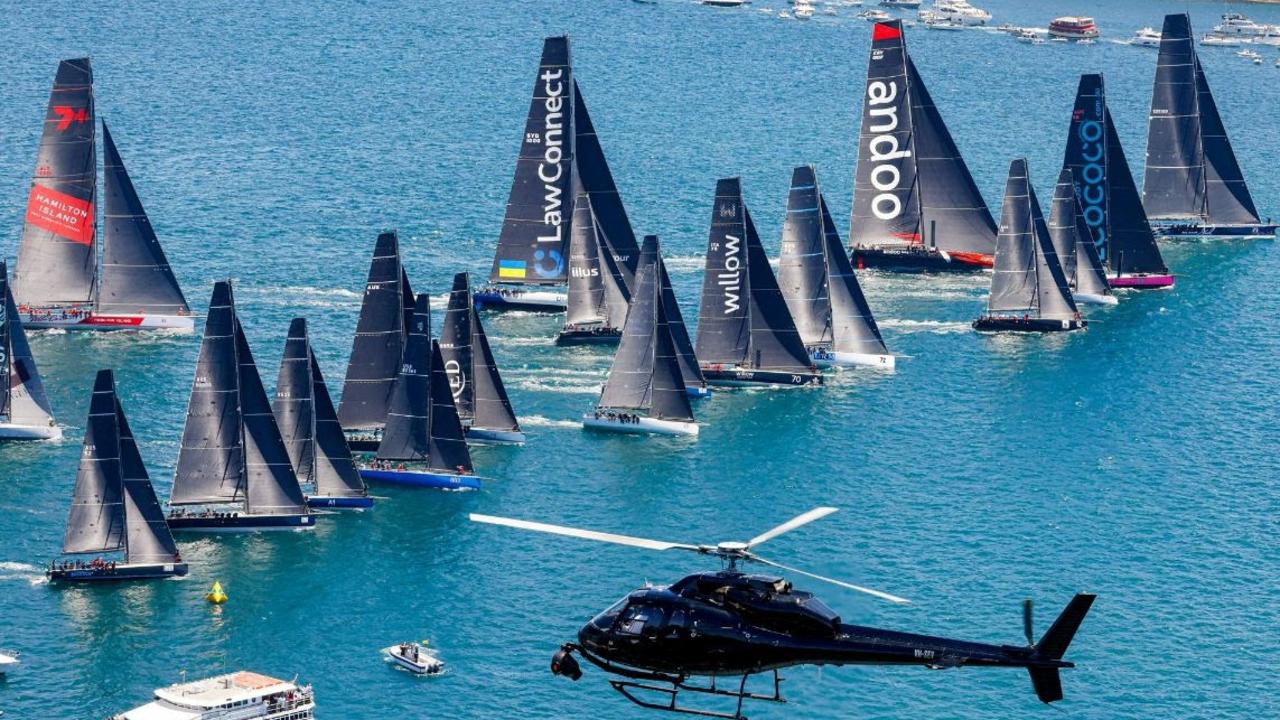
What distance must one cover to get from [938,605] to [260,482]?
3267cm

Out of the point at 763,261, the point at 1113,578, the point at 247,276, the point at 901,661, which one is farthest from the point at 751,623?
the point at 247,276

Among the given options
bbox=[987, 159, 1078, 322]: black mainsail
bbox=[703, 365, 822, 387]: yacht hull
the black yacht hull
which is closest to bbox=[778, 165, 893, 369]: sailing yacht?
bbox=[703, 365, 822, 387]: yacht hull

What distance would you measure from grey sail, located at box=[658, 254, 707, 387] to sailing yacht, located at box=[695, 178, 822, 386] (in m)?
3.06

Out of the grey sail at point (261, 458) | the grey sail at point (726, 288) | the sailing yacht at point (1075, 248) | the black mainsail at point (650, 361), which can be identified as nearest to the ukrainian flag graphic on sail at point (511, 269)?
the grey sail at point (726, 288)

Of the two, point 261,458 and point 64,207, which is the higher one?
point 64,207

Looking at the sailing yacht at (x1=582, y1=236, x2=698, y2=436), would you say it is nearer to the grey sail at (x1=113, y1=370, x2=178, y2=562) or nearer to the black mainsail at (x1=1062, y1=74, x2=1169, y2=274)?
the grey sail at (x1=113, y1=370, x2=178, y2=562)

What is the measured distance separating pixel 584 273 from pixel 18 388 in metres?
33.6

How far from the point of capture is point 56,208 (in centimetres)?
15025

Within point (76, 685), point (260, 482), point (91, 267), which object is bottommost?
point (76, 685)

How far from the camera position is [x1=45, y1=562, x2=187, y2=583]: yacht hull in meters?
113

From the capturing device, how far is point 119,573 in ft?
371

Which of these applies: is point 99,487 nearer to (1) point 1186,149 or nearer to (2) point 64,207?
(2) point 64,207

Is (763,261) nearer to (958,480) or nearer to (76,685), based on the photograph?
(958,480)

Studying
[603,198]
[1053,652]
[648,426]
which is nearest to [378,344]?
[648,426]
